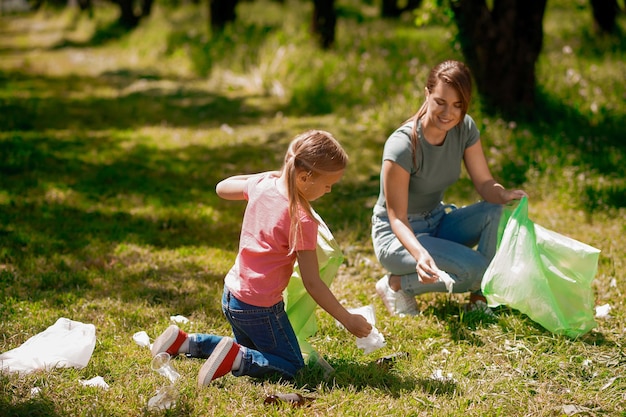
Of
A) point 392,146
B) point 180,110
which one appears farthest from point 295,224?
point 180,110

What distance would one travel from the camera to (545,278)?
3.77 metres

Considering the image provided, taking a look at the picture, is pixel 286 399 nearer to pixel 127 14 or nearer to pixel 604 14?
pixel 604 14

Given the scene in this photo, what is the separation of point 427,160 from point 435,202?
363mm

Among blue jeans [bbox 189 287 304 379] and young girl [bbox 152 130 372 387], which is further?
blue jeans [bbox 189 287 304 379]

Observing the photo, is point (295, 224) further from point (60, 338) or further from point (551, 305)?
point (551, 305)

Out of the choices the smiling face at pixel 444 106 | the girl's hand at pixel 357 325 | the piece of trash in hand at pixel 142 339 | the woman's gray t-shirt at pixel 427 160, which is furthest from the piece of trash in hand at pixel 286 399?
the smiling face at pixel 444 106

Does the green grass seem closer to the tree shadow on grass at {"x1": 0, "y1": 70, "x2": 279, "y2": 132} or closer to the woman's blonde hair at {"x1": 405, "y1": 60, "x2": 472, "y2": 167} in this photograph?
the tree shadow on grass at {"x1": 0, "y1": 70, "x2": 279, "y2": 132}

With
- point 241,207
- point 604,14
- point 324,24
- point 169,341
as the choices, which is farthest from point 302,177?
point 604,14

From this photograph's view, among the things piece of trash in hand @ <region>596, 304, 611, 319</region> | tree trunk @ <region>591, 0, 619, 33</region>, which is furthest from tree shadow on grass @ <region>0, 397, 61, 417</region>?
tree trunk @ <region>591, 0, 619, 33</region>

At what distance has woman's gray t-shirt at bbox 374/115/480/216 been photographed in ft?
13.1

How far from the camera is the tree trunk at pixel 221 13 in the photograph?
15.1m

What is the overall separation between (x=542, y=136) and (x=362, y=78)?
11.0 ft

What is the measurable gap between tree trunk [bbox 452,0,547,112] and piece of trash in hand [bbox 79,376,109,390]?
5.71 metres

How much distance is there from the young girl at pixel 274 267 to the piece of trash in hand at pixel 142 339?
233 millimetres
